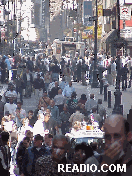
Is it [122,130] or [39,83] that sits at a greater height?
[122,130]

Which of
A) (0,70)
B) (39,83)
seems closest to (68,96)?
(39,83)

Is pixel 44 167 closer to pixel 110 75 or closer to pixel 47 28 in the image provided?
pixel 110 75

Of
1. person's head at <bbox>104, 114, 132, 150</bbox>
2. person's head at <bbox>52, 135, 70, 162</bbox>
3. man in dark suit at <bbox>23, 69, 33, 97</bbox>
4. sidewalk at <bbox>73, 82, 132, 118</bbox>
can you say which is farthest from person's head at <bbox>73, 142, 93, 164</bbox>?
man in dark suit at <bbox>23, 69, 33, 97</bbox>

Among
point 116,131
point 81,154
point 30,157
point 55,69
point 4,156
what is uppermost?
point 116,131

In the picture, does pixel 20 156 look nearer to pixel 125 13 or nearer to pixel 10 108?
pixel 10 108

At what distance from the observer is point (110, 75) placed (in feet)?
127

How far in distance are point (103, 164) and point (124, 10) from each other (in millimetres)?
27979

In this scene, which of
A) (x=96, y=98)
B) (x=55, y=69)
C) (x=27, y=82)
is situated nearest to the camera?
(x=27, y=82)

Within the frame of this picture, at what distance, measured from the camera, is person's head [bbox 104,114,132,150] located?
5785 millimetres

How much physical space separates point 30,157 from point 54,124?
36.8ft

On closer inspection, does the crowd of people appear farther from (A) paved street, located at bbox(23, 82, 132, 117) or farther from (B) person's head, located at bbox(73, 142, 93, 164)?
(A) paved street, located at bbox(23, 82, 132, 117)

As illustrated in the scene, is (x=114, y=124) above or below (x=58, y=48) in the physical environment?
above

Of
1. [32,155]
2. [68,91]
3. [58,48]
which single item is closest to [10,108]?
[68,91]

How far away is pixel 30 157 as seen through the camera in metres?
9.47
